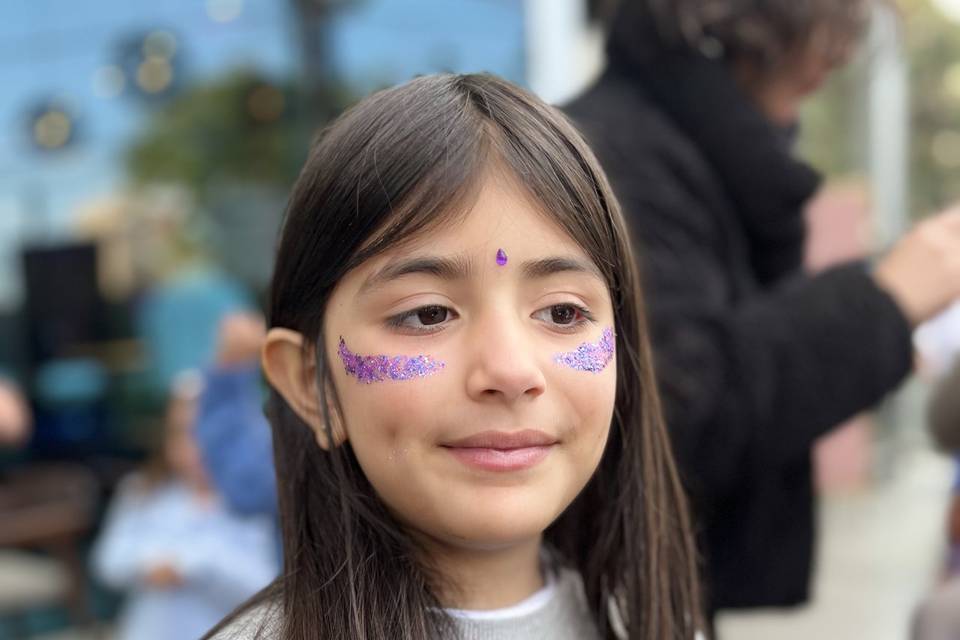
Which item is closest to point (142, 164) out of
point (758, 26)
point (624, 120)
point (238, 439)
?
point (238, 439)

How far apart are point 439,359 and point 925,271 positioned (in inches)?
32.5

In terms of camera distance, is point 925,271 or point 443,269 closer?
point 443,269

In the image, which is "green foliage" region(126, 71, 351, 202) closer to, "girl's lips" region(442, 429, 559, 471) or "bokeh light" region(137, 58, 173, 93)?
"bokeh light" region(137, 58, 173, 93)

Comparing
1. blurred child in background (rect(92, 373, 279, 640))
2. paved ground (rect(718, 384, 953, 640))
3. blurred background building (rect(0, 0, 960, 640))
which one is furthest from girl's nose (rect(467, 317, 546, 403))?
blurred background building (rect(0, 0, 960, 640))

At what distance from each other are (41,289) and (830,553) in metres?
4.10

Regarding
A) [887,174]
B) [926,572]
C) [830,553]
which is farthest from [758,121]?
[887,174]

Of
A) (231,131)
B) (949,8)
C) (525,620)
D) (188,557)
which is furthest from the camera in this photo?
(949,8)

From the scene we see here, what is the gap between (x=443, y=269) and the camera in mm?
1183

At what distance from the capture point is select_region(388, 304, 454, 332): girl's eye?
3.90ft

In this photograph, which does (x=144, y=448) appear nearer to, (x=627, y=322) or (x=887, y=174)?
(x=627, y=322)

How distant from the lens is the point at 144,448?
5.40 m

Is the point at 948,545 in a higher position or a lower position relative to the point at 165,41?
lower

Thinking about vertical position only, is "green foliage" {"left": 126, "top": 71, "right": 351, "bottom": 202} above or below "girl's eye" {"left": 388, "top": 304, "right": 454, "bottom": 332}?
above

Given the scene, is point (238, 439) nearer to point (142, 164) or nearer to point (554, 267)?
point (554, 267)
